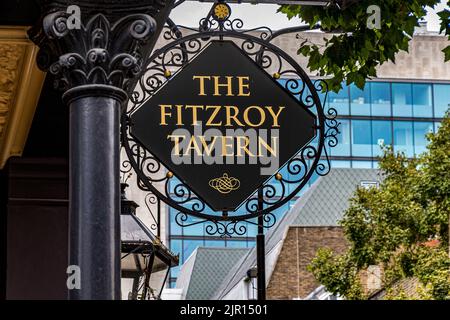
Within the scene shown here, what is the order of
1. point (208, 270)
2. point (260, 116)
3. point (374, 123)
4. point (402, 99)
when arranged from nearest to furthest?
point (260, 116) → point (208, 270) → point (374, 123) → point (402, 99)

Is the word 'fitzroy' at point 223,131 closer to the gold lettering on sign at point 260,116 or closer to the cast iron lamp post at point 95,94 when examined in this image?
the gold lettering on sign at point 260,116

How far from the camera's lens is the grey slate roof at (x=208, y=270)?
75.8m

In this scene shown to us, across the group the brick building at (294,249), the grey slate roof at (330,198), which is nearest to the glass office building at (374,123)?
the brick building at (294,249)

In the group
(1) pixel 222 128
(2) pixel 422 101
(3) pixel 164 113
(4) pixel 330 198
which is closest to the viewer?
(1) pixel 222 128

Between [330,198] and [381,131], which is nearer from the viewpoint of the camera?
[330,198]

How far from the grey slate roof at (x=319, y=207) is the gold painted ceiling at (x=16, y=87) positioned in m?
50.0

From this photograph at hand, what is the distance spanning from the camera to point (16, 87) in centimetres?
1034

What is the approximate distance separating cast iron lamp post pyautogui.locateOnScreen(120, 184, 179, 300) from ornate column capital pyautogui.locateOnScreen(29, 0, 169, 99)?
449 cm

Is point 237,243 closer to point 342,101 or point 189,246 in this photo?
point 189,246

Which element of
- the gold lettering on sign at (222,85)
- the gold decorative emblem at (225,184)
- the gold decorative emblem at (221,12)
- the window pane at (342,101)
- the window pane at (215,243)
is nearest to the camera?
the gold decorative emblem at (225,184)

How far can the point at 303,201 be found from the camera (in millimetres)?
67312

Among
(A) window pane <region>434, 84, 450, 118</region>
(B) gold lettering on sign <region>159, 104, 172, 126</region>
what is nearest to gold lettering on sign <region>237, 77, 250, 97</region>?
(B) gold lettering on sign <region>159, 104, 172, 126</region>

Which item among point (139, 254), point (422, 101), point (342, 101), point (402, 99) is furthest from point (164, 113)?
point (422, 101)

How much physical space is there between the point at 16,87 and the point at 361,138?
3045 inches
